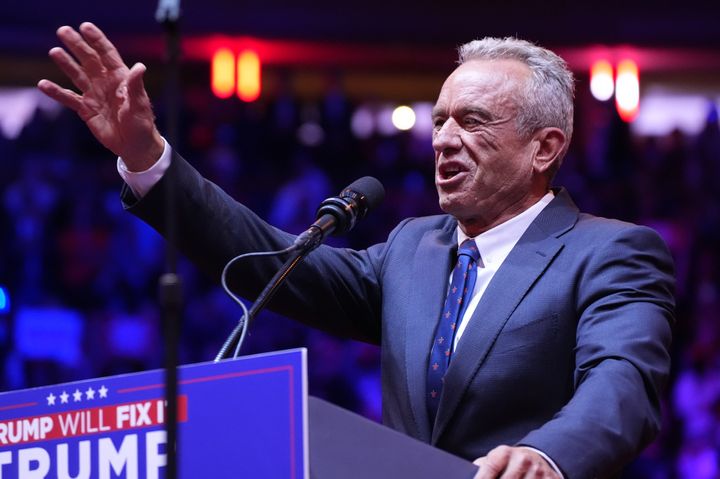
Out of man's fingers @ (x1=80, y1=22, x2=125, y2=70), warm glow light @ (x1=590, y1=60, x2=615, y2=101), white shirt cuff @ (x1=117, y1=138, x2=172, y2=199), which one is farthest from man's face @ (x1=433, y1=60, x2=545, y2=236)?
warm glow light @ (x1=590, y1=60, x2=615, y2=101)

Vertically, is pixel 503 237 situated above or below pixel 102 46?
below

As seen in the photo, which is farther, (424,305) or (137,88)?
(424,305)

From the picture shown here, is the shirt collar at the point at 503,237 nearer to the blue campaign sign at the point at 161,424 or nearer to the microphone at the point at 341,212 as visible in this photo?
the microphone at the point at 341,212

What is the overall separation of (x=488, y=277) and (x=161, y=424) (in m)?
0.77

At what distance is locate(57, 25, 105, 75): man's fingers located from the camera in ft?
5.06

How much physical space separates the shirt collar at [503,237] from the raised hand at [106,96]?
0.61 m

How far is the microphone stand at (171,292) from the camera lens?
1045 millimetres

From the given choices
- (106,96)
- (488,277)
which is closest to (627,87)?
(488,277)

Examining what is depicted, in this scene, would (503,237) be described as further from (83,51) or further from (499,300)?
(83,51)

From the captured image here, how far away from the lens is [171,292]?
3.47 feet

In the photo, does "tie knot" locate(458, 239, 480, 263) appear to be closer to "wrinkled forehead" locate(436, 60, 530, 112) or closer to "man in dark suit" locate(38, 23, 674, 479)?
"man in dark suit" locate(38, 23, 674, 479)

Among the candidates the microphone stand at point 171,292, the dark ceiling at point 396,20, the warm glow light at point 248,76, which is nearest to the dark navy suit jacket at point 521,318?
the microphone stand at point 171,292

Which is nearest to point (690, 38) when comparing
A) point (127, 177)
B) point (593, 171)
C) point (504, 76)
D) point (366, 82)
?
point (593, 171)

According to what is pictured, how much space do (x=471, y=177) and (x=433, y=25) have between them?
16.3 ft
